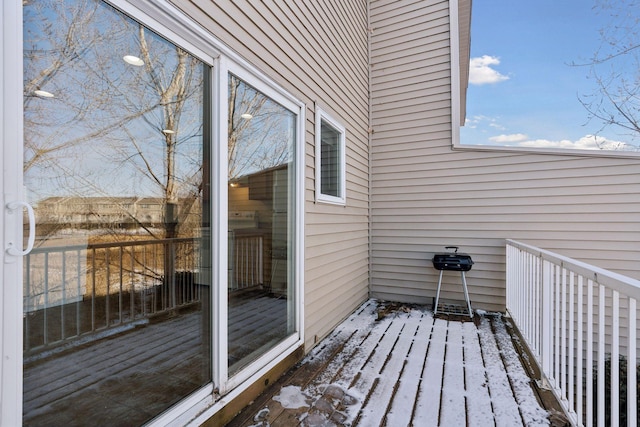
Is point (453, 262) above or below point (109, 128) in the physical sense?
below

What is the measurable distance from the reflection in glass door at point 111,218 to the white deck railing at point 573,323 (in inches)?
→ 74.7

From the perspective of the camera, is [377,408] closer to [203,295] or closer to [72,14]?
[203,295]

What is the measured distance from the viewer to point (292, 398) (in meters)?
2.15

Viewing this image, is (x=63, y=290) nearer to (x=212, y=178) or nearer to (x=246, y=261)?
(x=212, y=178)

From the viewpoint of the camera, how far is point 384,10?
16.2 feet

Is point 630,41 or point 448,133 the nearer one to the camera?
point 448,133

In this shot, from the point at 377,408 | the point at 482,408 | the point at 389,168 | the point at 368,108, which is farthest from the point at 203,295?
the point at 368,108

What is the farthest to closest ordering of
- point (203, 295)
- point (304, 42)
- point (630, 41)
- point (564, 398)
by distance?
point (630, 41)
point (304, 42)
point (564, 398)
point (203, 295)

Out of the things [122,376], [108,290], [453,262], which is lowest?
[122,376]

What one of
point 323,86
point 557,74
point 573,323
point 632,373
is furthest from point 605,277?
point 557,74

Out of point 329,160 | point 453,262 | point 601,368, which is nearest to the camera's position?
point 601,368

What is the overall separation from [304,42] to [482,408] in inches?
125

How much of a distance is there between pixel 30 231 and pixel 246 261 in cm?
122
